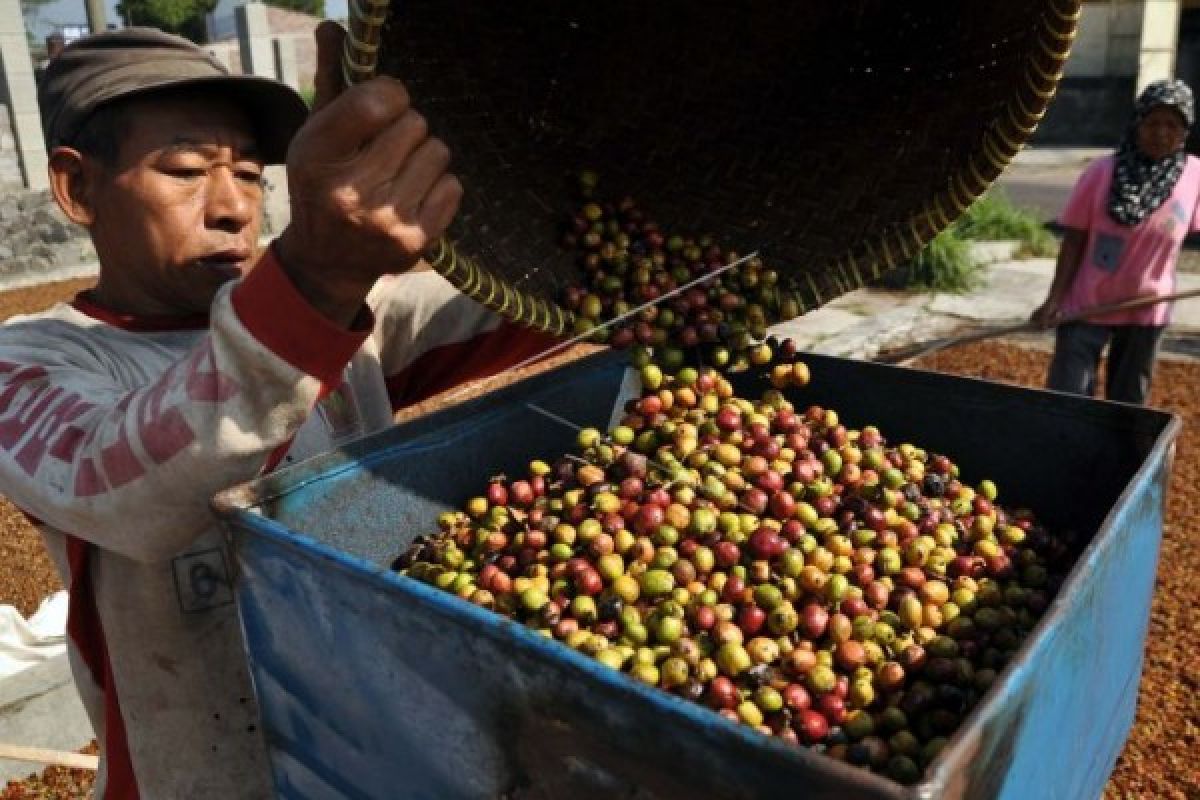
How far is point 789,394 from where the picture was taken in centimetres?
262

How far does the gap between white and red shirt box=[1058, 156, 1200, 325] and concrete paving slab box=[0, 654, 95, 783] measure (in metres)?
5.32

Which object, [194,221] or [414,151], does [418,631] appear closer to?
[414,151]

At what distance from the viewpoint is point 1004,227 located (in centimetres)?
1247

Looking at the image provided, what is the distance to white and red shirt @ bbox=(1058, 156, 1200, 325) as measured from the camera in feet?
18.3

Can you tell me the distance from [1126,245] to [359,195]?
214 inches

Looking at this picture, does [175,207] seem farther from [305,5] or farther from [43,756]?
[305,5]

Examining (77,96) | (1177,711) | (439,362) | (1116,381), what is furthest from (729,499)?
(1116,381)

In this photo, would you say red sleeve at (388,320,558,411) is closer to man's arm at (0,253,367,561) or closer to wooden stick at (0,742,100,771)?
man's arm at (0,253,367,561)

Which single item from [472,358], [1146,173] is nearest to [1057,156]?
[1146,173]

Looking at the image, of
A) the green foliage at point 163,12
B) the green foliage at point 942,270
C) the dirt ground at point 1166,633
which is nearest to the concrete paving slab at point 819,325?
the green foliage at point 942,270

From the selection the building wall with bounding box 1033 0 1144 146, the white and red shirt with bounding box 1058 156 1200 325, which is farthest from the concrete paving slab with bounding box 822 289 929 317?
the building wall with bounding box 1033 0 1144 146

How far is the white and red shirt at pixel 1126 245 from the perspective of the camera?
18.3 feet

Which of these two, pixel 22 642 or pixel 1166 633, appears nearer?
pixel 22 642

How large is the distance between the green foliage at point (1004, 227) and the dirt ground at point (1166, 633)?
15.5ft
